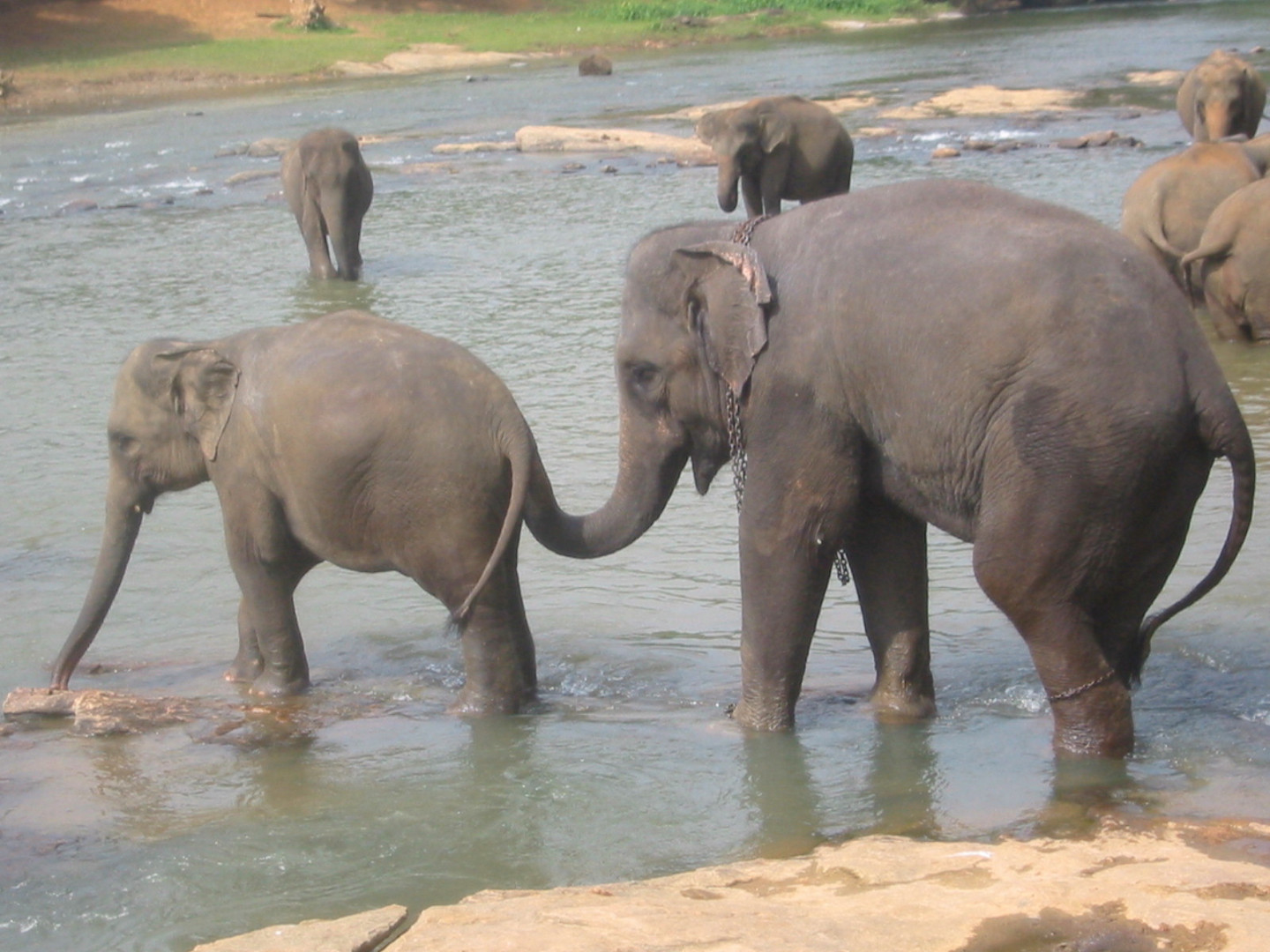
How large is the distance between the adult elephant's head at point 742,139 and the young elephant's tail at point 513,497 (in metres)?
10.2

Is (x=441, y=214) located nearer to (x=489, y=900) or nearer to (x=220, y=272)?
(x=220, y=272)

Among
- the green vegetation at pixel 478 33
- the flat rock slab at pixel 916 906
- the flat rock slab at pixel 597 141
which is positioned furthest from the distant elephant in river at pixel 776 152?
the green vegetation at pixel 478 33

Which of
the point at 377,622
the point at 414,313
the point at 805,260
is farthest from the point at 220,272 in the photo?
the point at 805,260

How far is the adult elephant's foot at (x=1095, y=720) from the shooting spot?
181 inches

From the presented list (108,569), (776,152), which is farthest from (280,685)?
(776,152)

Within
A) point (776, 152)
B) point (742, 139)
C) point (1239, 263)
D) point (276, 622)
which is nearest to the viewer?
point (276, 622)

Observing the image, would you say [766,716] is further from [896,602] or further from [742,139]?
[742,139]

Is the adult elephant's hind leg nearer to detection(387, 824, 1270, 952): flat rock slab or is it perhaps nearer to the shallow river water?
the shallow river water

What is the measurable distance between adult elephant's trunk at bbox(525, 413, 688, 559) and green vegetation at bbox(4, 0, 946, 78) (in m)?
36.0

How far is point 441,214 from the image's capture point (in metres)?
18.2

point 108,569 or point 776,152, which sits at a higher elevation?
point 776,152

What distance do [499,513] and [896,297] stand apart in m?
1.46

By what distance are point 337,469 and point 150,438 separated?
81cm

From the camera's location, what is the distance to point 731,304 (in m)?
4.75
